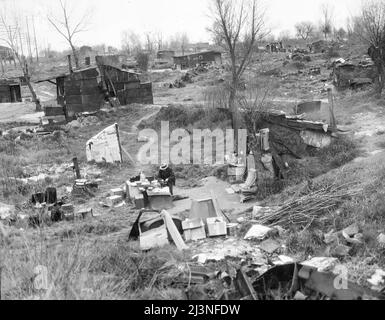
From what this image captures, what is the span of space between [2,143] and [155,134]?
5.49m

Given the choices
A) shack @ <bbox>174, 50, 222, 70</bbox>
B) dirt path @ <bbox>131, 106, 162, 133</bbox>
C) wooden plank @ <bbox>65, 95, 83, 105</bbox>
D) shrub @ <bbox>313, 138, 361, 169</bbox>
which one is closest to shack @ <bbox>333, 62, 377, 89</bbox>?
dirt path @ <bbox>131, 106, 162, 133</bbox>

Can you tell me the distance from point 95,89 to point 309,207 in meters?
17.9

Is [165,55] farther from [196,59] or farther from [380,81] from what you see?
[380,81]

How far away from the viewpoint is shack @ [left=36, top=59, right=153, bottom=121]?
2283cm

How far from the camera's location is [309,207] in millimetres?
7188

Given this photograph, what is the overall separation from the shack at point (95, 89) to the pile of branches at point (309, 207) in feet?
54.8

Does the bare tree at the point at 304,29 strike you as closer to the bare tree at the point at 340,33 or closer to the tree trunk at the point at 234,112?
the bare tree at the point at 340,33

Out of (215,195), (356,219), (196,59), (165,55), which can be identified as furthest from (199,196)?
(165,55)

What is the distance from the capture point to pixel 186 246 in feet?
21.9
